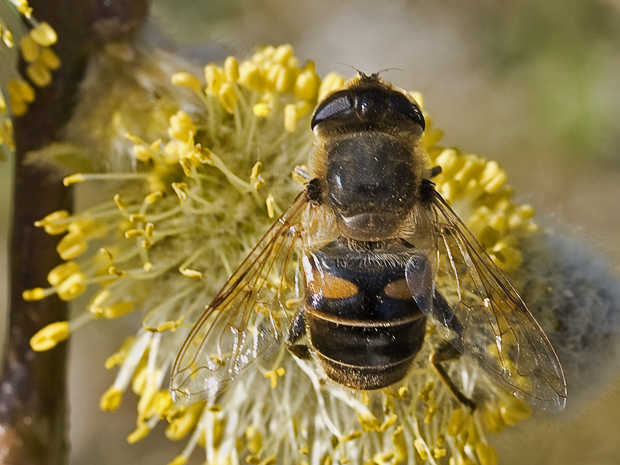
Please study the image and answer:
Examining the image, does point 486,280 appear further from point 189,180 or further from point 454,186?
point 189,180

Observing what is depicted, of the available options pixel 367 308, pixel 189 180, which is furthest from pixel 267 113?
pixel 367 308

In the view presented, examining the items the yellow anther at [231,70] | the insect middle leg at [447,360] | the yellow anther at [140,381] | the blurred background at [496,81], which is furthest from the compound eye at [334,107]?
the blurred background at [496,81]

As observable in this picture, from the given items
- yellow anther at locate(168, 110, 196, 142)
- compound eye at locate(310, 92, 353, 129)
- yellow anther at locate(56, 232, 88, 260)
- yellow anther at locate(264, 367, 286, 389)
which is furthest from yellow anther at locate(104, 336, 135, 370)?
compound eye at locate(310, 92, 353, 129)

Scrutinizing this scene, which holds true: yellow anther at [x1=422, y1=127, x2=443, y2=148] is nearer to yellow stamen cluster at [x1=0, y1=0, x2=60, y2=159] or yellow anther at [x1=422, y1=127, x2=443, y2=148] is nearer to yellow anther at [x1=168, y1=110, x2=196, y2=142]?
yellow anther at [x1=168, y1=110, x2=196, y2=142]

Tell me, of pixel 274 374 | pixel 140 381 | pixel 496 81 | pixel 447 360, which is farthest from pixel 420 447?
pixel 496 81

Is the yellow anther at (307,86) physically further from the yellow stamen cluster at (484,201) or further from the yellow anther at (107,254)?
the yellow anther at (107,254)

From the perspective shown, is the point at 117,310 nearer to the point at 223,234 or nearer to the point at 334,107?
the point at 223,234
